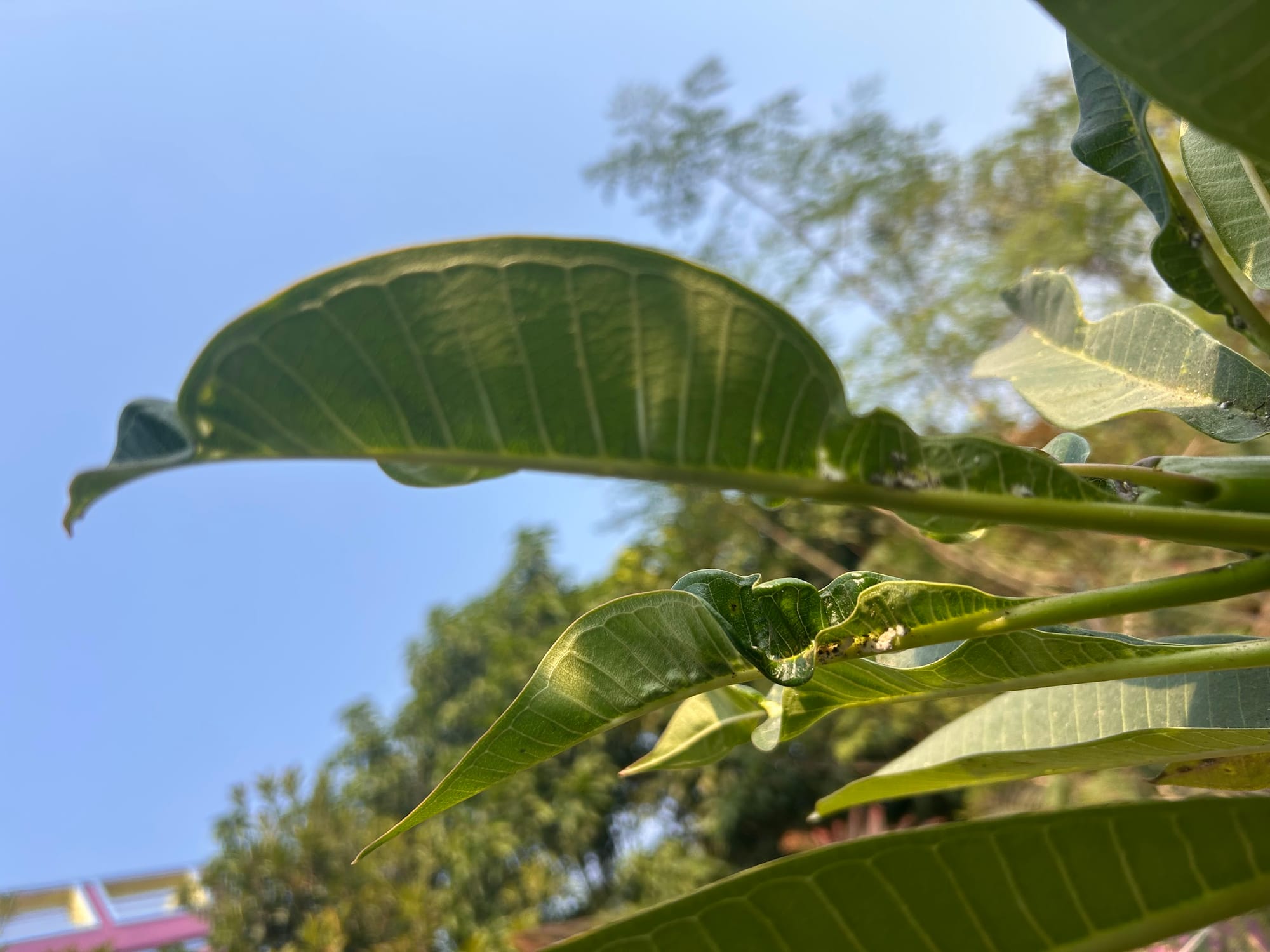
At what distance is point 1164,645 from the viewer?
0.84 ft

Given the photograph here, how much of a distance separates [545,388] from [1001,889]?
0.15m

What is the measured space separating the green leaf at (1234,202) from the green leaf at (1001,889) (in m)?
0.22

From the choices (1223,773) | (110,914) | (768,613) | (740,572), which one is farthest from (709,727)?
(110,914)

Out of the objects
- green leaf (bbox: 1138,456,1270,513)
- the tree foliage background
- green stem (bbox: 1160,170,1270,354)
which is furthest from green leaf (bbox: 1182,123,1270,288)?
the tree foliage background

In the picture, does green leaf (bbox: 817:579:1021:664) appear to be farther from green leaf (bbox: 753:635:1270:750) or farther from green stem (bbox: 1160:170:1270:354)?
green stem (bbox: 1160:170:1270:354)

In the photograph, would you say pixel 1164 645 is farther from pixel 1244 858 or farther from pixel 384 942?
pixel 384 942

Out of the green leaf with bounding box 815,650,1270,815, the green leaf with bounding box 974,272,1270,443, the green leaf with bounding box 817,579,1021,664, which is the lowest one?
the green leaf with bounding box 815,650,1270,815

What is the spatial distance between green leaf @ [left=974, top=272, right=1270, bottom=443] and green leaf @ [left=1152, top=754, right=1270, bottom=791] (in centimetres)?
13

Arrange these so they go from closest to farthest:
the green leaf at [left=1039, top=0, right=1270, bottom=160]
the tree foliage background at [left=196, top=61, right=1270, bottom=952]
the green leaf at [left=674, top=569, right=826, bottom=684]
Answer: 1. the green leaf at [left=1039, top=0, right=1270, bottom=160]
2. the green leaf at [left=674, top=569, right=826, bottom=684]
3. the tree foliage background at [left=196, top=61, right=1270, bottom=952]

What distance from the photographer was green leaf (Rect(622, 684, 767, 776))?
0.99 ft

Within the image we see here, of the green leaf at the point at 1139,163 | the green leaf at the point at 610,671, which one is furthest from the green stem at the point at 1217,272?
the green leaf at the point at 610,671

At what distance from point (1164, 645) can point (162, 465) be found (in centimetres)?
28

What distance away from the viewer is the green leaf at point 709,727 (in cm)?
30

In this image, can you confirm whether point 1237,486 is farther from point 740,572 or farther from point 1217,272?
point 740,572
